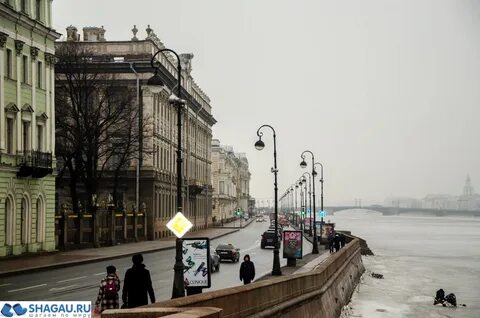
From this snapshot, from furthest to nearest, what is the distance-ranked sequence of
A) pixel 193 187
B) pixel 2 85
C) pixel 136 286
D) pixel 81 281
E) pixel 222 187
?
pixel 222 187, pixel 193 187, pixel 2 85, pixel 81 281, pixel 136 286

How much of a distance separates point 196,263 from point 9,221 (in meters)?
25.3

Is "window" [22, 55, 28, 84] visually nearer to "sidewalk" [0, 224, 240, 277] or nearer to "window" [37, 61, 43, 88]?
"window" [37, 61, 43, 88]

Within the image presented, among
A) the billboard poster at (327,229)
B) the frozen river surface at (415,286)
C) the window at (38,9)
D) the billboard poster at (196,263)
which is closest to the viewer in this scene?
the billboard poster at (196,263)

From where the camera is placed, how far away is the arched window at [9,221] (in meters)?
43.4

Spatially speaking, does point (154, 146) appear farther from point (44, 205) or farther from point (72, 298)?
point (72, 298)

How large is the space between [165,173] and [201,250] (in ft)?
210

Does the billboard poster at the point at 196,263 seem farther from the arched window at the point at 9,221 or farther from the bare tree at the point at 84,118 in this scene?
the bare tree at the point at 84,118

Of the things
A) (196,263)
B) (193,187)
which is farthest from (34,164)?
(193,187)

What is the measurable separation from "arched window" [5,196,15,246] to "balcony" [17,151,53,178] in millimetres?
1936

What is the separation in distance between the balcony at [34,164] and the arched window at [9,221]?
1.94 meters

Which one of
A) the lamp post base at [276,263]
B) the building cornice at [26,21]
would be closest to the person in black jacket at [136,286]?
the lamp post base at [276,263]

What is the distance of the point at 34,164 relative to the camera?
151 ft

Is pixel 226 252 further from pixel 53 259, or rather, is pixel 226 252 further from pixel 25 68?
pixel 25 68

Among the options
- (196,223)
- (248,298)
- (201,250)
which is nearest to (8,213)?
(201,250)
